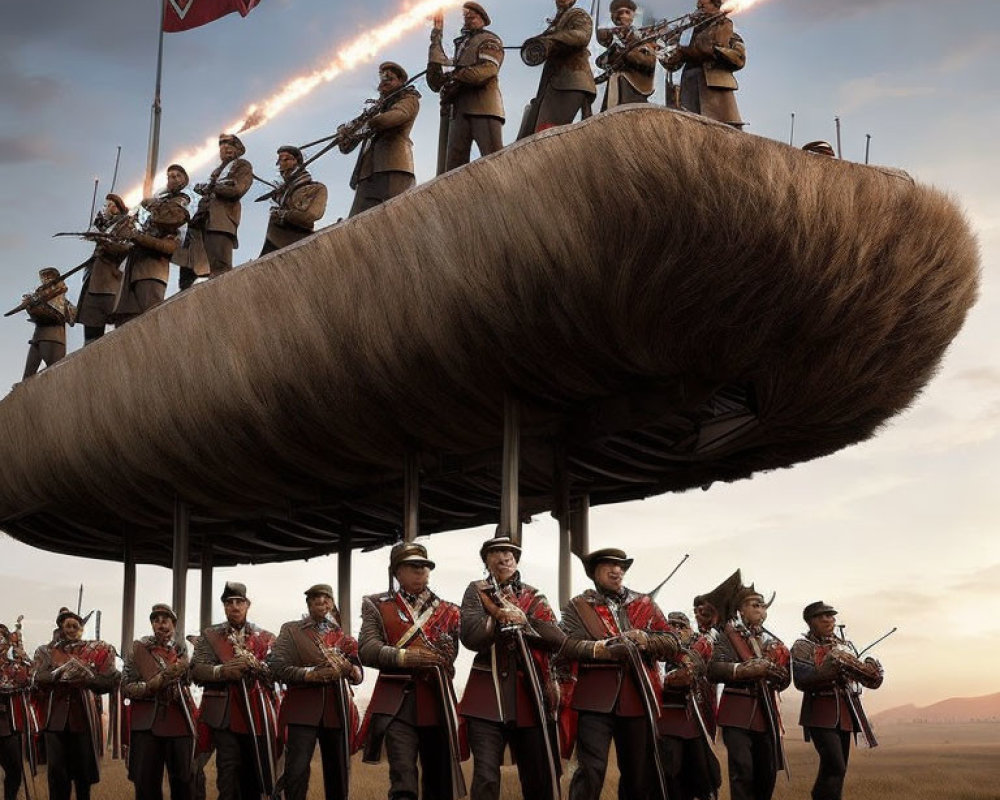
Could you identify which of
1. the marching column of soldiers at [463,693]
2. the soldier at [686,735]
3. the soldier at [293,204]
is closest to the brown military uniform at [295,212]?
the soldier at [293,204]

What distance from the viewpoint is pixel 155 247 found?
22375mm

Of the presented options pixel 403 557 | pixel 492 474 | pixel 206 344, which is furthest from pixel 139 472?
pixel 403 557

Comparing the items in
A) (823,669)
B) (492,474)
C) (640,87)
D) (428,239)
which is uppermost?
(640,87)

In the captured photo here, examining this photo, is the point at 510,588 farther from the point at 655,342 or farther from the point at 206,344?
the point at 206,344

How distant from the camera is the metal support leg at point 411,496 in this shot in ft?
60.0

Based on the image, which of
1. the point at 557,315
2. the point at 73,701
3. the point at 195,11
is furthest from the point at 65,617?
the point at 195,11

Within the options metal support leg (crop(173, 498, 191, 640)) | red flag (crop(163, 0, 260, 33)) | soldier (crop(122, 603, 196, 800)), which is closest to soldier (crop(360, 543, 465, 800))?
soldier (crop(122, 603, 196, 800))

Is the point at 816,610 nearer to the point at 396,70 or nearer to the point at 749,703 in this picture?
the point at 749,703

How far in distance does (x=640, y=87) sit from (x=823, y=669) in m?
6.61

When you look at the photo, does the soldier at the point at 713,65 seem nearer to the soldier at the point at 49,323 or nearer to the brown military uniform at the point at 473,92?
the brown military uniform at the point at 473,92

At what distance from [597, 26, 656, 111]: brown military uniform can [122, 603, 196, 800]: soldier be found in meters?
7.08

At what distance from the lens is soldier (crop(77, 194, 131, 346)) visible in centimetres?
2355

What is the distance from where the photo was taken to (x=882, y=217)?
14664 mm

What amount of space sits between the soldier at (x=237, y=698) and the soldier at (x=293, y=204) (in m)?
7.05
